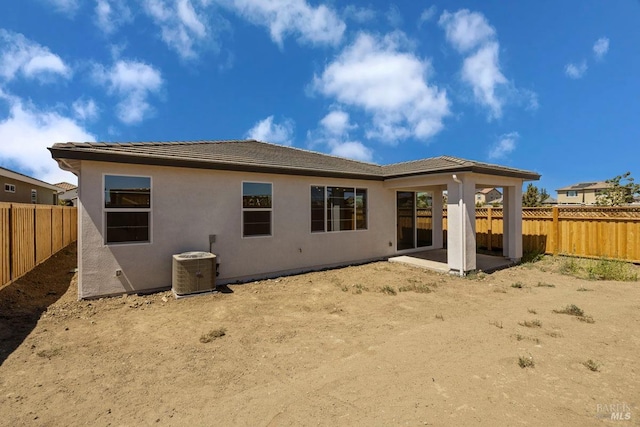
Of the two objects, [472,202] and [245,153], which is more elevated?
[245,153]

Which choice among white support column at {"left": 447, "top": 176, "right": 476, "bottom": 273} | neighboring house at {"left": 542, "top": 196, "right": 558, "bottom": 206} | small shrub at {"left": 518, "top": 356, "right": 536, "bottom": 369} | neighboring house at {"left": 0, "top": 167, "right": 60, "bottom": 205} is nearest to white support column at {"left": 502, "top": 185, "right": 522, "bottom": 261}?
white support column at {"left": 447, "top": 176, "right": 476, "bottom": 273}

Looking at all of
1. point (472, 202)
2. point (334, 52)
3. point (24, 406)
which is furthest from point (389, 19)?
point (24, 406)

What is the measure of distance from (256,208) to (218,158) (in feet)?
5.47

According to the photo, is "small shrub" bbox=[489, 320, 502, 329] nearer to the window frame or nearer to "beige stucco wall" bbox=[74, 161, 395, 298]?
"beige stucco wall" bbox=[74, 161, 395, 298]

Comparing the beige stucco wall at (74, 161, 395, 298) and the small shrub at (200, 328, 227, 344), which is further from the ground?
the beige stucco wall at (74, 161, 395, 298)

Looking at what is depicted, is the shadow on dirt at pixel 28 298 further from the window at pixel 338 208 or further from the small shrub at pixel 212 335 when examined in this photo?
the window at pixel 338 208

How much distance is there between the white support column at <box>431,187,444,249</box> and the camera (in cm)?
Answer: 1233

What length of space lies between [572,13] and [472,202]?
22.5ft

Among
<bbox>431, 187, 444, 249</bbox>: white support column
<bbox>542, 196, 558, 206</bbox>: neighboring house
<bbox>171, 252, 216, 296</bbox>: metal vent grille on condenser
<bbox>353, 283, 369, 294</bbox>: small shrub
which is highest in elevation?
<bbox>542, 196, 558, 206</bbox>: neighboring house

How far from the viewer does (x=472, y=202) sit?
27.7ft

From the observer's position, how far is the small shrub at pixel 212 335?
4312 mm

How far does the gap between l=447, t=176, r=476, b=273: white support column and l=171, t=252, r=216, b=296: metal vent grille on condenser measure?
22.3ft

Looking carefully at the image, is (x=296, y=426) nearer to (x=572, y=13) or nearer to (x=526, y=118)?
(x=572, y=13)

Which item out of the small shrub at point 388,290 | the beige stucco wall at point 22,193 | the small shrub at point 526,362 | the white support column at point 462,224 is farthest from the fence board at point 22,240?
the white support column at point 462,224
